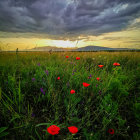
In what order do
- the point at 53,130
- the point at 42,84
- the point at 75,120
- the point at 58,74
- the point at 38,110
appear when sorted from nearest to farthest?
1. the point at 53,130
2. the point at 75,120
3. the point at 38,110
4. the point at 42,84
5. the point at 58,74

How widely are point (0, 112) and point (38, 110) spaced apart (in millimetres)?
455

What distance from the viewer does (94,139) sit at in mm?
753

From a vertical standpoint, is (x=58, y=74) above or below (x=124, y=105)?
above

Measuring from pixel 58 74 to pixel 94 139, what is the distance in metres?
1.46

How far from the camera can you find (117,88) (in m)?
1.43

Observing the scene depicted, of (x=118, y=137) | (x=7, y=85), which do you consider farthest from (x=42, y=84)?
(x=118, y=137)

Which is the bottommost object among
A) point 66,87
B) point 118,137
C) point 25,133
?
point 118,137

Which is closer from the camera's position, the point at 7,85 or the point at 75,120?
the point at 75,120

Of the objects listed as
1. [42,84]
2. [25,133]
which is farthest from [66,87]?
[25,133]

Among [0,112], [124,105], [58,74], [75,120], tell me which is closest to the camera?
[75,120]

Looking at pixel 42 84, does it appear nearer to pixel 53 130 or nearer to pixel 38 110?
pixel 38 110

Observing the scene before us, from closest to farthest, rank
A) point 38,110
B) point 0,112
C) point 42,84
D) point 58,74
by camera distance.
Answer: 1. point 0,112
2. point 38,110
3. point 42,84
4. point 58,74

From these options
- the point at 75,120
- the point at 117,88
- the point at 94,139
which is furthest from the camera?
the point at 117,88

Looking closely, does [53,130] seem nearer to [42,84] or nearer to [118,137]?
[118,137]
